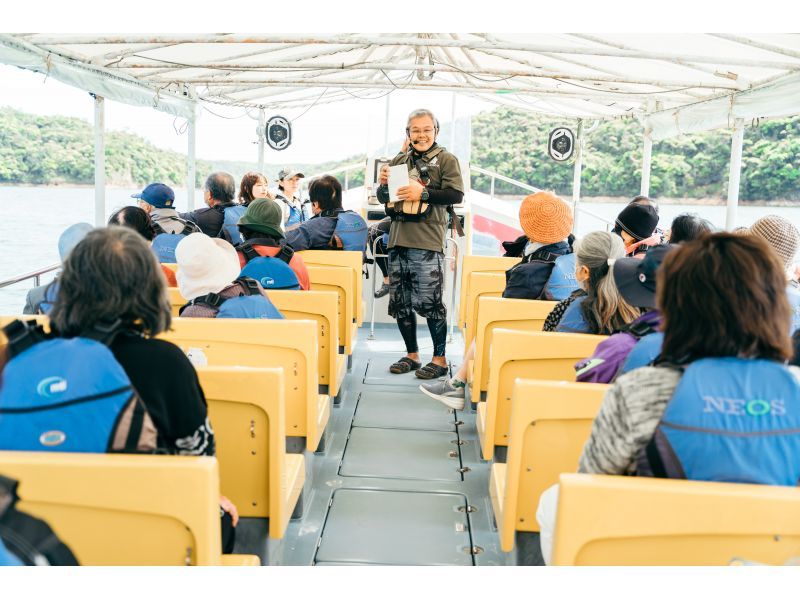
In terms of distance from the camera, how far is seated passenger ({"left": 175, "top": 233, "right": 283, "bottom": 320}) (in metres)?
2.48

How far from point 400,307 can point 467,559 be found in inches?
88.6

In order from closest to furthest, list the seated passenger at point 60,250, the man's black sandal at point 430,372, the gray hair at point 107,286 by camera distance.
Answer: the gray hair at point 107,286, the seated passenger at point 60,250, the man's black sandal at point 430,372

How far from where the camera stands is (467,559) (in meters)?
2.48

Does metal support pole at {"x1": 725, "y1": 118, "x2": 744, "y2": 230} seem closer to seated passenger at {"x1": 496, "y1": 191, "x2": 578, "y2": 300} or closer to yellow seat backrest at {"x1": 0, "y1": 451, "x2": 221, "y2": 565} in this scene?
seated passenger at {"x1": 496, "y1": 191, "x2": 578, "y2": 300}

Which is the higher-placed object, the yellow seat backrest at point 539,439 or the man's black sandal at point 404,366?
the yellow seat backrest at point 539,439

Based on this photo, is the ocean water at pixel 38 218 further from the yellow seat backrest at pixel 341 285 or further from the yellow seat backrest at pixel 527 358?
the yellow seat backrest at pixel 527 358

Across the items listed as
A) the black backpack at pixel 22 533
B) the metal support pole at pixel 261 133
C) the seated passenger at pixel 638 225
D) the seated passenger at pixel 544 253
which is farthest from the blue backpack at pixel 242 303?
the metal support pole at pixel 261 133

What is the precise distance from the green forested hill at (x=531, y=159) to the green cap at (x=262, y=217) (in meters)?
3.57

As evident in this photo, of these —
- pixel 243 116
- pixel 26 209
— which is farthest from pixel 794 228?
pixel 243 116

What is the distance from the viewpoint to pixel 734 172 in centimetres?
534

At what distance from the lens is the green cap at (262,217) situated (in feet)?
10.8

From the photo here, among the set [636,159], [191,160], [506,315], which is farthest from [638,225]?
[636,159]

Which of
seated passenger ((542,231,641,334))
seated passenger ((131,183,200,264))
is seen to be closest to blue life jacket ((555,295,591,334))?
seated passenger ((542,231,641,334))

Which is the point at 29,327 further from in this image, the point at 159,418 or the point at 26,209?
the point at 26,209
